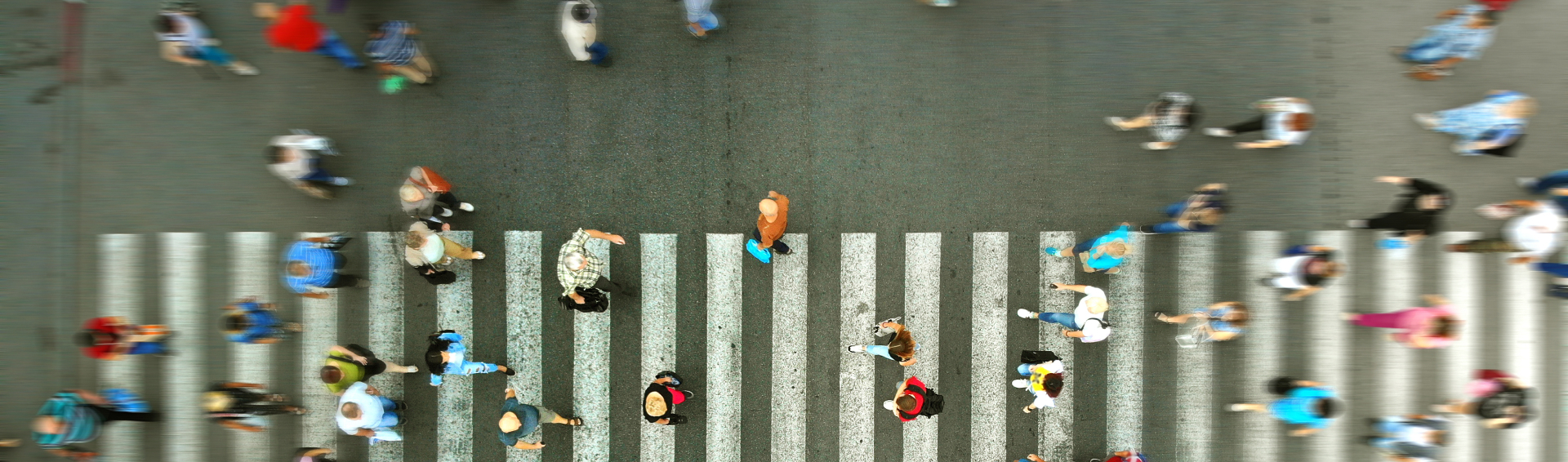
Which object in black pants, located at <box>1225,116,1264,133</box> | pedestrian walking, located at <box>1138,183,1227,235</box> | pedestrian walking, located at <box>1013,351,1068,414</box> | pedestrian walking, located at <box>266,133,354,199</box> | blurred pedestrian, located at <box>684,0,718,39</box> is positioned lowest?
pedestrian walking, located at <box>1013,351,1068,414</box>

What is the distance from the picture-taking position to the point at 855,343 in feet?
22.4

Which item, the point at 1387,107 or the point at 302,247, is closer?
the point at 302,247

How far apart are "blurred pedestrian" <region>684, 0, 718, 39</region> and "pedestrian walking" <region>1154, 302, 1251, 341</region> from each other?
563 cm

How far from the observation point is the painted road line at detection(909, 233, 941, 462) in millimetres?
6793

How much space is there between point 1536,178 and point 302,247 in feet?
41.9

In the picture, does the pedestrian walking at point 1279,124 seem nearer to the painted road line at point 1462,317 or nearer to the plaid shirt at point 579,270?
the painted road line at point 1462,317

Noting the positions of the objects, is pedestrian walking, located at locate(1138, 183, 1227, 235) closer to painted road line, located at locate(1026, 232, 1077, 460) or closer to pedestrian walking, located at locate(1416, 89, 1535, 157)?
painted road line, located at locate(1026, 232, 1077, 460)

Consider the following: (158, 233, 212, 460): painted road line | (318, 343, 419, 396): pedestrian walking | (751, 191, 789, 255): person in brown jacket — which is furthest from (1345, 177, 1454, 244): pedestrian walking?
(158, 233, 212, 460): painted road line

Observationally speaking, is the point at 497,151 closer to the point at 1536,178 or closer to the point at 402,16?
the point at 402,16

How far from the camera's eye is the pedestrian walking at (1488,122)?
20.3ft

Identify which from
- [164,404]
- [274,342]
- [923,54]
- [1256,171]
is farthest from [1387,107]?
[164,404]

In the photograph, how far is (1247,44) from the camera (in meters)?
6.83

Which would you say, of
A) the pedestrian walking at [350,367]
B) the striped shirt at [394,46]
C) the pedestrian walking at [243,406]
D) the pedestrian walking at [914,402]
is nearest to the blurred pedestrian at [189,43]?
the striped shirt at [394,46]

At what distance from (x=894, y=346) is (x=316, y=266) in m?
5.72
